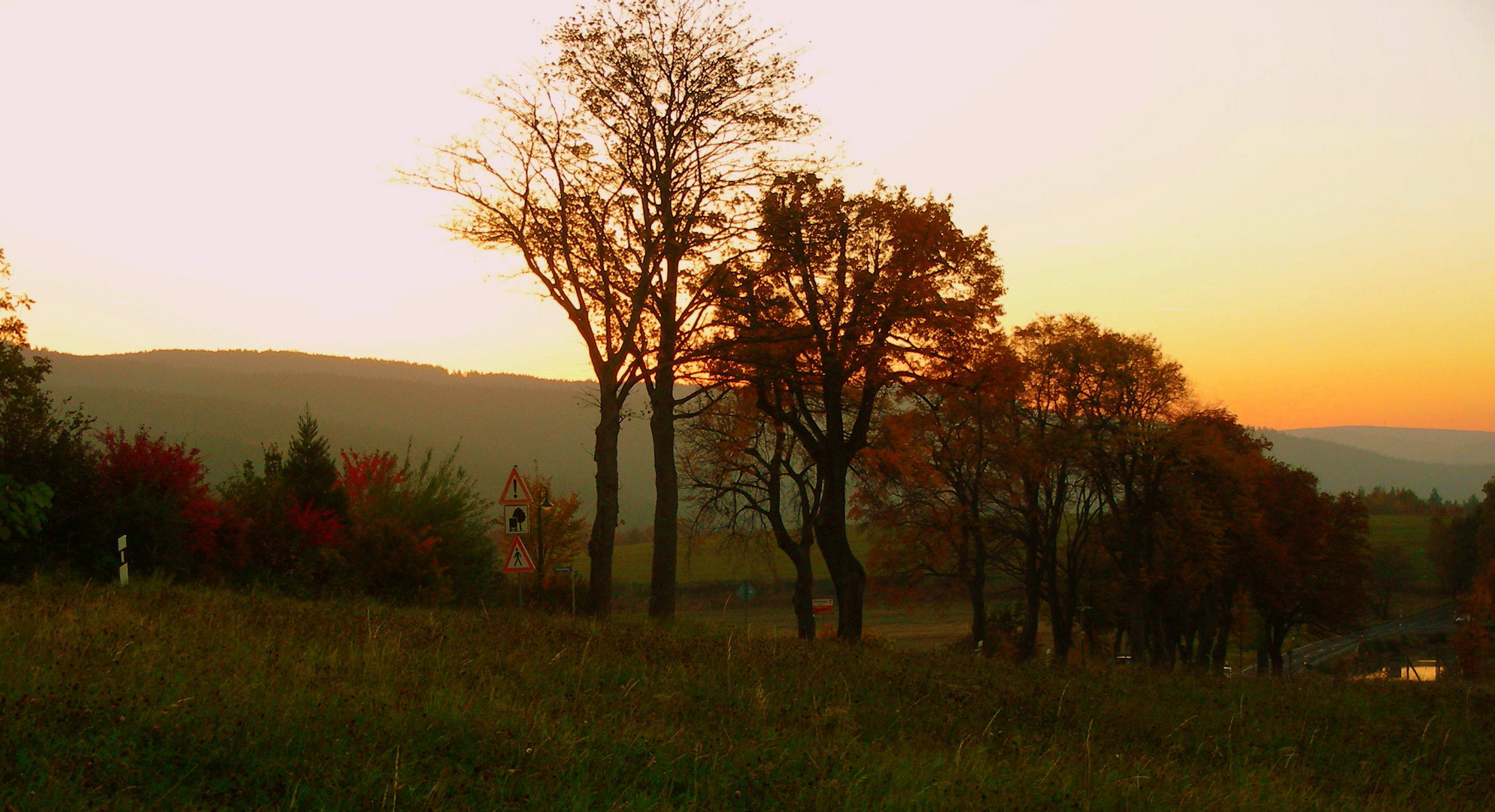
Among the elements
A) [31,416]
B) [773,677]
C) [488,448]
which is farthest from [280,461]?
[488,448]

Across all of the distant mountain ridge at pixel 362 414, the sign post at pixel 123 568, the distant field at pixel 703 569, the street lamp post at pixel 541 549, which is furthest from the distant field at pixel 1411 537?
the sign post at pixel 123 568

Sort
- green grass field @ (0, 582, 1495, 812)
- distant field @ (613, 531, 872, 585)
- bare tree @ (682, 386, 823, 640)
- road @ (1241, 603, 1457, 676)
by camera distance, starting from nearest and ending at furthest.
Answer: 1. green grass field @ (0, 582, 1495, 812)
2. bare tree @ (682, 386, 823, 640)
3. road @ (1241, 603, 1457, 676)
4. distant field @ (613, 531, 872, 585)

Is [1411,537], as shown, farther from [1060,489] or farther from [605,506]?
[605,506]

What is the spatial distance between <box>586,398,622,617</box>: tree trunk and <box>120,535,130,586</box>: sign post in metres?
7.77

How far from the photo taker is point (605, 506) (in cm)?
2005

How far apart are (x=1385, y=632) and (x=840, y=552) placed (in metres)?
73.6

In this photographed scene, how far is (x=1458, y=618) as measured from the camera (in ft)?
176

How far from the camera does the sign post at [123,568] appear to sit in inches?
571

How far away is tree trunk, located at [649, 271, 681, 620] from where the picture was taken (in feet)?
67.2

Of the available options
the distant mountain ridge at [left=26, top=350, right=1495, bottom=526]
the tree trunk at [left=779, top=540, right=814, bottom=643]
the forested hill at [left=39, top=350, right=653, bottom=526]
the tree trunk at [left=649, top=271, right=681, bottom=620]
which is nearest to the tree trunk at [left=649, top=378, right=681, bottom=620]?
the tree trunk at [left=649, top=271, right=681, bottom=620]

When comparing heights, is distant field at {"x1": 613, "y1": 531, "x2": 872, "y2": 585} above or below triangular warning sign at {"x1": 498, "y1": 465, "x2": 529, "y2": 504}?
below

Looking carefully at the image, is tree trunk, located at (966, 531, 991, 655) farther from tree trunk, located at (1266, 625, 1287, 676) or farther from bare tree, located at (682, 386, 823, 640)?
tree trunk, located at (1266, 625, 1287, 676)

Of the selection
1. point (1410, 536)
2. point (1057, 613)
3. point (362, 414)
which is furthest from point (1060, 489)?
point (362, 414)

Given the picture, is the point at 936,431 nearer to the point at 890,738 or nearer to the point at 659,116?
the point at 659,116
